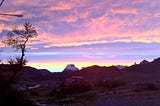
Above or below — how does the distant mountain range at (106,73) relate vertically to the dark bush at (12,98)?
above

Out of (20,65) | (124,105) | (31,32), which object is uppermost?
(31,32)

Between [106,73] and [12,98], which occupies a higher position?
[106,73]

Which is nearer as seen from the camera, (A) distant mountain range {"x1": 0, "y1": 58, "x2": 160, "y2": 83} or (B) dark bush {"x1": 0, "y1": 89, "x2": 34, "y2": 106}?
(B) dark bush {"x1": 0, "y1": 89, "x2": 34, "y2": 106}

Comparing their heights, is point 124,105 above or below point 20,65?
below

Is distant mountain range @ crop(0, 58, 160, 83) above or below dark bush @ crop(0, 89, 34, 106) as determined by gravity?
above

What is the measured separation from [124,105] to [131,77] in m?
80.4

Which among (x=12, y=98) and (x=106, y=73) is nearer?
(x=12, y=98)

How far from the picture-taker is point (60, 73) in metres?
161

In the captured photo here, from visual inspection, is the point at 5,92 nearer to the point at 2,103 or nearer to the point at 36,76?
the point at 2,103

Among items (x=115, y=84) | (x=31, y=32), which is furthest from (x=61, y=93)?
(x=31, y=32)

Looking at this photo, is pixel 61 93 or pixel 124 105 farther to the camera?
pixel 61 93

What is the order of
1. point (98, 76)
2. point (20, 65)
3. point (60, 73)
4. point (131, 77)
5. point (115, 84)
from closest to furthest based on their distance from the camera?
point (20, 65)
point (115, 84)
point (131, 77)
point (98, 76)
point (60, 73)

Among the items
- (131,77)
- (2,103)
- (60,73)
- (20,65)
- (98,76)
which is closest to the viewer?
(2,103)

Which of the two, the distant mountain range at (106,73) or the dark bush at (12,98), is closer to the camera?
the dark bush at (12,98)
